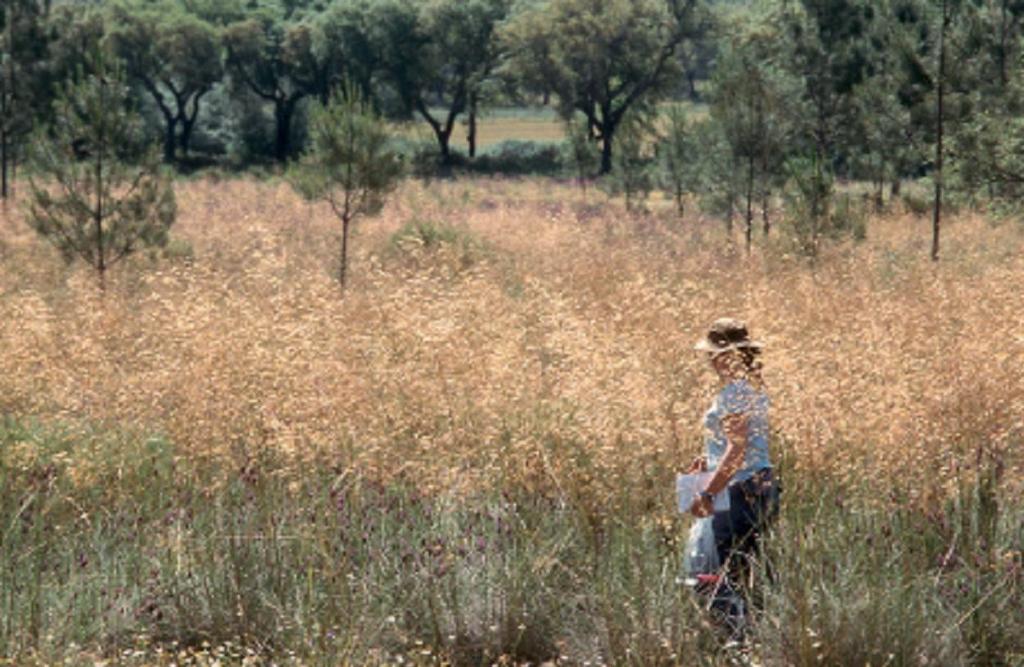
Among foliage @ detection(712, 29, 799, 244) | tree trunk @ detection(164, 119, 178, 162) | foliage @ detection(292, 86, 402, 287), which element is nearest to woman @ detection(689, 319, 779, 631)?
foliage @ detection(292, 86, 402, 287)

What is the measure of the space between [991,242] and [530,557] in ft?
57.2

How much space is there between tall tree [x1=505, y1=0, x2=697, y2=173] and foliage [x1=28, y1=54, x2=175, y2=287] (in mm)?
40148

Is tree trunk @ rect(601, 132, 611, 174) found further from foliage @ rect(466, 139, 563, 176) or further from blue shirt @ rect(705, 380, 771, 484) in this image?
blue shirt @ rect(705, 380, 771, 484)

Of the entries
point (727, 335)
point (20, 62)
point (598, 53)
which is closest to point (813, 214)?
point (727, 335)

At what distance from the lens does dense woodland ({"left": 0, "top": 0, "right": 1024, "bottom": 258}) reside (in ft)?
61.7

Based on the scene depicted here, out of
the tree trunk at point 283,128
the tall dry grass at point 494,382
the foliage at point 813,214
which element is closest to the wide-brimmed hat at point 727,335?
the tall dry grass at point 494,382

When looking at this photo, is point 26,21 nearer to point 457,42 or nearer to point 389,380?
point 389,380

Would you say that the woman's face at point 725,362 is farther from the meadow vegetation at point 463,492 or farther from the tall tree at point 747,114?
the tall tree at point 747,114

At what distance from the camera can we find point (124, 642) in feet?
17.0

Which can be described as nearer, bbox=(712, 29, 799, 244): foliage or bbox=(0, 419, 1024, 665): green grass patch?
bbox=(0, 419, 1024, 665): green grass patch

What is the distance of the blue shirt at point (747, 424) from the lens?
16.5ft

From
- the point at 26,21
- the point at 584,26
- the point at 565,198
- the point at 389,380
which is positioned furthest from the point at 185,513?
the point at 584,26

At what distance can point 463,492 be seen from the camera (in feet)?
19.3

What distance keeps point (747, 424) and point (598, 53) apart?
5088cm
